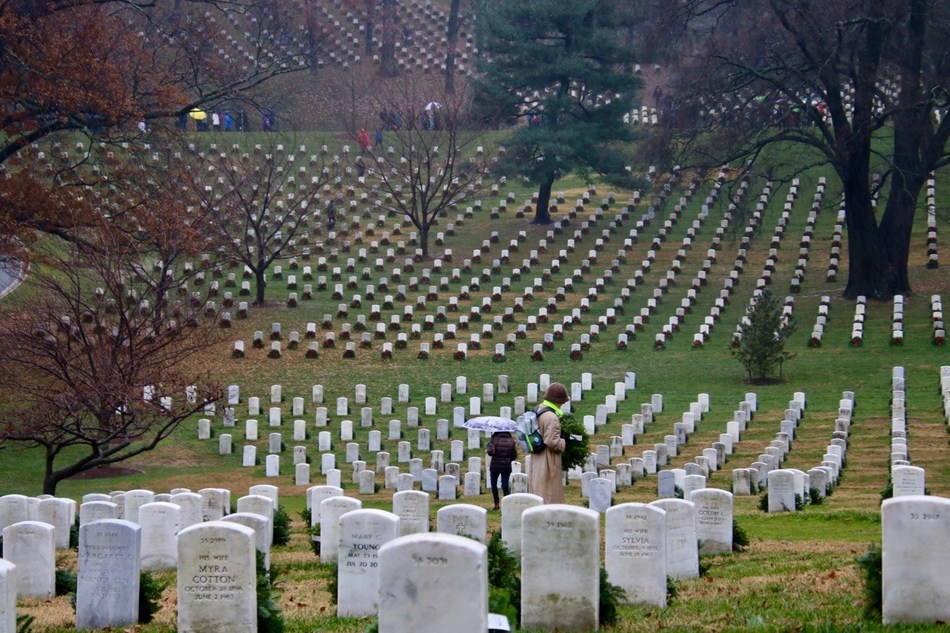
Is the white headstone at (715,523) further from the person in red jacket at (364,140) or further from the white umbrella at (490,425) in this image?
the person in red jacket at (364,140)

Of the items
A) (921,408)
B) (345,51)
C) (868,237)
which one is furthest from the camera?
(345,51)

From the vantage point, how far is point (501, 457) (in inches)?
740

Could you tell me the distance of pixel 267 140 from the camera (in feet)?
181

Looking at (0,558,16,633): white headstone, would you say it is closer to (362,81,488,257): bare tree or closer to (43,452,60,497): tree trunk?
(43,452,60,497): tree trunk

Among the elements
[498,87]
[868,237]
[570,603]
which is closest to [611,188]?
[498,87]

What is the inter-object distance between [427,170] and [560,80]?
5377 mm

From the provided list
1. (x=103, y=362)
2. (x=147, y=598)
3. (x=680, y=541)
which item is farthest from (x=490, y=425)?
(x=103, y=362)

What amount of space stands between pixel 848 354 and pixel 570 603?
2332 centimetres

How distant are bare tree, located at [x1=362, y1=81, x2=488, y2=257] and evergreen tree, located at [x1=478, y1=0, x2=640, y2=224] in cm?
146

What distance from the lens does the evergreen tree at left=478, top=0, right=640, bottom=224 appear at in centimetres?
4603

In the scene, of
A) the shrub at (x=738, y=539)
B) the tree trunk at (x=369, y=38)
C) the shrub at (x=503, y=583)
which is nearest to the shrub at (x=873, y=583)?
the shrub at (x=503, y=583)

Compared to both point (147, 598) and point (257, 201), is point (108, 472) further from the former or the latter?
point (257, 201)

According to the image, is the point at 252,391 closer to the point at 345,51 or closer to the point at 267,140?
the point at 267,140

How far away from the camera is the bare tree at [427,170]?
144 ft
